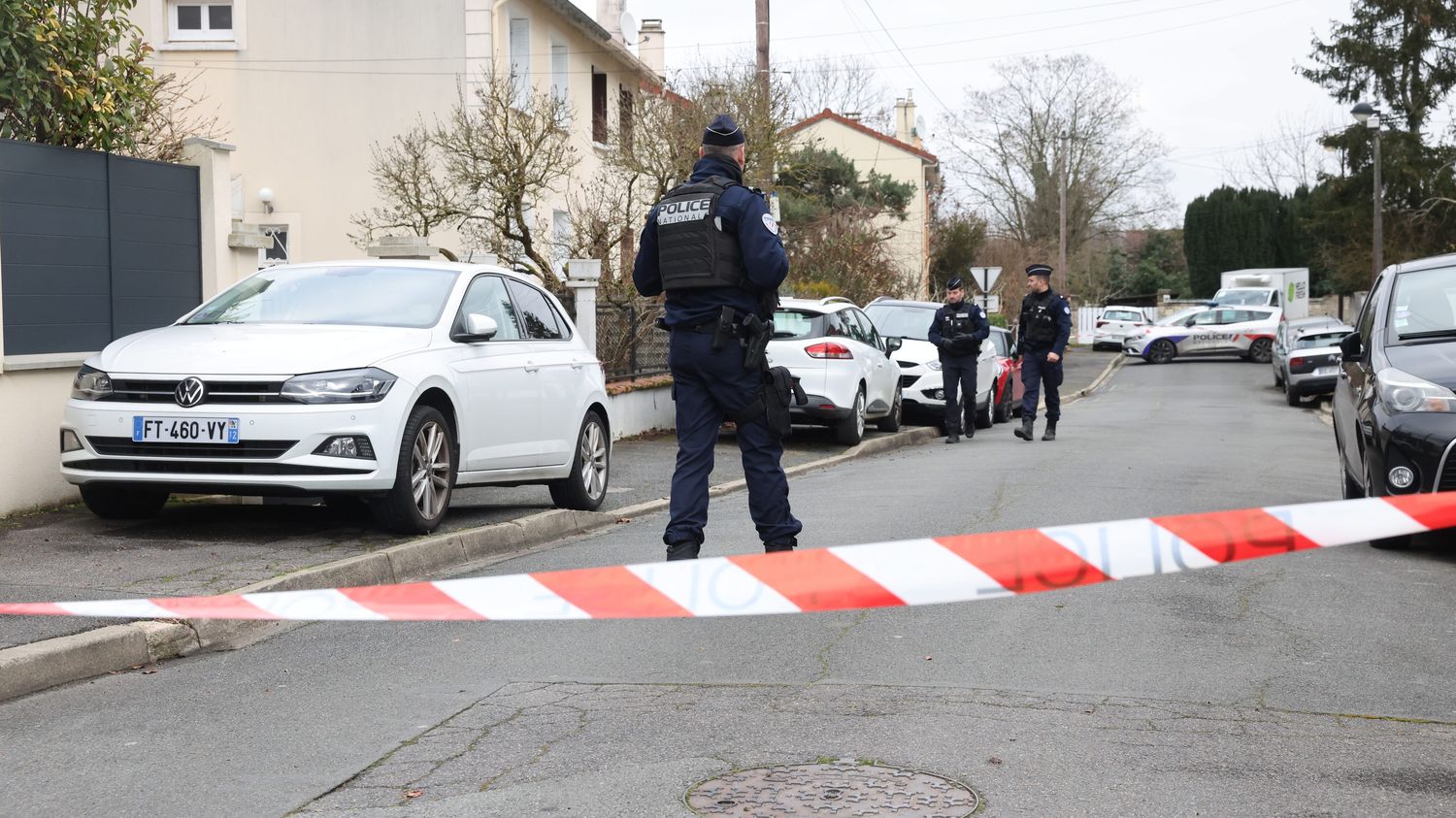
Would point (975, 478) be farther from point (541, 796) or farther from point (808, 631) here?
point (541, 796)

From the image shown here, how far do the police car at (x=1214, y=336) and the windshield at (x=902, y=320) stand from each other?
82.0 feet

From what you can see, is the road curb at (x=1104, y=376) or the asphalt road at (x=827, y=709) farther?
the road curb at (x=1104, y=376)

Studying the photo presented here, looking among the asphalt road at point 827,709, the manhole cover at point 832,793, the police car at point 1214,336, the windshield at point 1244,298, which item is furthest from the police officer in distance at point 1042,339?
the windshield at point 1244,298

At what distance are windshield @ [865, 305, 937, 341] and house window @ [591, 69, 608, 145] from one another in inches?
368

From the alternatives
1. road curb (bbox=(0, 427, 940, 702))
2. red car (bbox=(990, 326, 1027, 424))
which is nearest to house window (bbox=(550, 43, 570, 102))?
red car (bbox=(990, 326, 1027, 424))

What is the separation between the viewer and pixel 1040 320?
17109mm

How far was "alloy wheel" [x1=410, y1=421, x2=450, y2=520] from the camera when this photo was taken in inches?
334

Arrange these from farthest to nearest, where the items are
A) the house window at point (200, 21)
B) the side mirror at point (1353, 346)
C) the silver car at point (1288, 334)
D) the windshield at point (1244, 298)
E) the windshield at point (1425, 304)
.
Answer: the windshield at point (1244, 298) < the silver car at point (1288, 334) < the house window at point (200, 21) < the side mirror at point (1353, 346) < the windshield at point (1425, 304)

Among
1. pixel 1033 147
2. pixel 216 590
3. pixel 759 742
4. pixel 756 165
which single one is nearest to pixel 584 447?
pixel 216 590

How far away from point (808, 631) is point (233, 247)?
685cm

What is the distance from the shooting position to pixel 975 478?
12.6 m

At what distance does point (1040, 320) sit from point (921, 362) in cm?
327

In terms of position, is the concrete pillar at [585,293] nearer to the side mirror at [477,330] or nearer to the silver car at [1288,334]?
the side mirror at [477,330]

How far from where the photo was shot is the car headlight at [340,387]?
7957 millimetres
